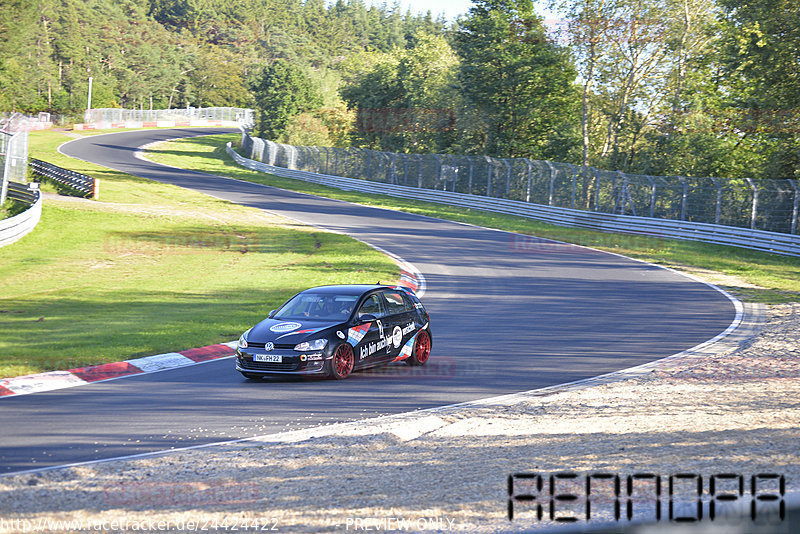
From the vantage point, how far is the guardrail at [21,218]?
2841 cm

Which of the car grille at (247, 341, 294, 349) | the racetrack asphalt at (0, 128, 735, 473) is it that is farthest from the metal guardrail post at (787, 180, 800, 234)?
the car grille at (247, 341, 294, 349)

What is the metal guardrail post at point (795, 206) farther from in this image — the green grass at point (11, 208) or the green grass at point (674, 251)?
the green grass at point (11, 208)

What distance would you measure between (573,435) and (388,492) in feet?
9.24

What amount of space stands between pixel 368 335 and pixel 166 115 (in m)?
115

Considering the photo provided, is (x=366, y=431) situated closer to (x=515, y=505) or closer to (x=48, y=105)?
(x=515, y=505)

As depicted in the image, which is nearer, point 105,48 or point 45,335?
point 45,335

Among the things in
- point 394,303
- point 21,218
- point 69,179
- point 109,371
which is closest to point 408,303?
point 394,303

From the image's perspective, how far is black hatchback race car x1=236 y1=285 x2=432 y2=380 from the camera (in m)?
11.9

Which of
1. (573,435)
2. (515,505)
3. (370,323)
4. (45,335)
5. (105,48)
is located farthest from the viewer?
(105,48)

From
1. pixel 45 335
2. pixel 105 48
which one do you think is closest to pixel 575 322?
pixel 45 335

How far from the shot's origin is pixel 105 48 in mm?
127812

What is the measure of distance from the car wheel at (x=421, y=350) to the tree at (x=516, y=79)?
40944 mm

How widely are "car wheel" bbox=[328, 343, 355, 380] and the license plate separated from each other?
2.57 ft

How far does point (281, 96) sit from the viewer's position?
3214 inches
